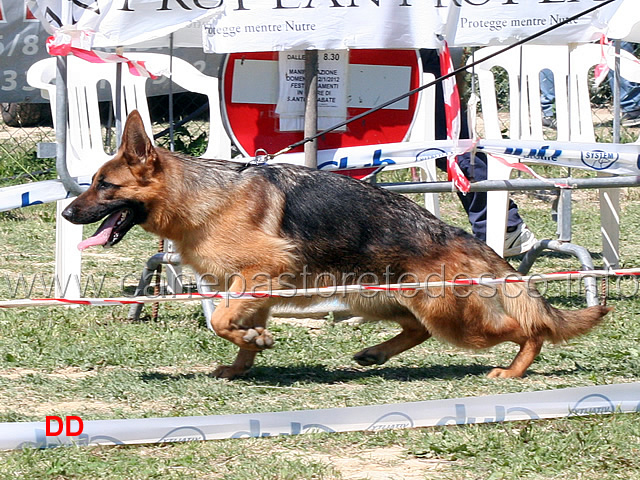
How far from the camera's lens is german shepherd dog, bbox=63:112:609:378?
4.84 meters

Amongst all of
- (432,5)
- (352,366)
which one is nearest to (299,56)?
(432,5)

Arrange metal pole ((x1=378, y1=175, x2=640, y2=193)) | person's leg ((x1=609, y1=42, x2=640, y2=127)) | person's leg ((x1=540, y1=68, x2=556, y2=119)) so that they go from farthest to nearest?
person's leg ((x1=609, y1=42, x2=640, y2=127))
person's leg ((x1=540, y1=68, x2=556, y2=119))
metal pole ((x1=378, y1=175, x2=640, y2=193))

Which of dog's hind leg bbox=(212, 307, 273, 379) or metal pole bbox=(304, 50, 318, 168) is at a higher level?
metal pole bbox=(304, 50, 318, 168)

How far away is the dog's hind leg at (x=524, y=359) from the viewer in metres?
5.03

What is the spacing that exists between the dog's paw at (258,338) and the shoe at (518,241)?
11.5 feet

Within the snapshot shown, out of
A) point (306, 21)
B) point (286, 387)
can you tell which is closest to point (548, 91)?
point (306, 21)

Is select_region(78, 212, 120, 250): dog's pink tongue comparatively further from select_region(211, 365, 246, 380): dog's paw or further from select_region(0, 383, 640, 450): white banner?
select_region(0, 383, 640, 450): white banner

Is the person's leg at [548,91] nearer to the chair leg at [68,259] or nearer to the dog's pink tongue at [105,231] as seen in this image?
the chair leg at [68,259]

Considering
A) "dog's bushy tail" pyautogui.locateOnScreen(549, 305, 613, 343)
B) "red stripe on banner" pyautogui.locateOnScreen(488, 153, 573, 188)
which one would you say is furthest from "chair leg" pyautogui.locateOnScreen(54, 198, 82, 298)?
"dog's bushy tail" pyautogui.locateOnScreen(549, 305, 613, 343)

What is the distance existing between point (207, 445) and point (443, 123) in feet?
14.6

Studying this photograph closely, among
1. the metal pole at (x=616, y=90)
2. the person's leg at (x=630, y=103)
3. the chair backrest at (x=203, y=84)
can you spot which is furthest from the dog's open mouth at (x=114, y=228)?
the person's leg at (x=630, y=103)

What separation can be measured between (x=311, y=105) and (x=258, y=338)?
1.97m

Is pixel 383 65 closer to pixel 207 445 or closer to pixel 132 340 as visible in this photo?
pixel 132 340

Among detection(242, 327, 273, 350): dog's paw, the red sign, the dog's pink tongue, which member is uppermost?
the red sign
